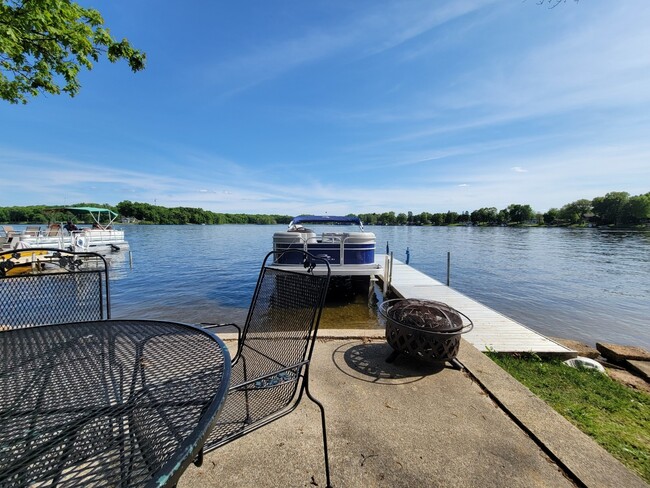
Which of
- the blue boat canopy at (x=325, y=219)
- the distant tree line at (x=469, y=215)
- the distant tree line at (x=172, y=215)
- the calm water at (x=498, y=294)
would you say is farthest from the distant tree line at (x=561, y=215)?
the blue boat canopy at (x=325, y=219)

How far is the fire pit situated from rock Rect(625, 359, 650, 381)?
11.2 feet

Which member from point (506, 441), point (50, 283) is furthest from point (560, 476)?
point (50, 283)

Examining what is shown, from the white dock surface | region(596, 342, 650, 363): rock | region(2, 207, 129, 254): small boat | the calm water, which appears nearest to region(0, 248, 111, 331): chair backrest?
the white dock surface

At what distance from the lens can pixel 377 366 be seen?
333cm

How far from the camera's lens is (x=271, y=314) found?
7.88 ft

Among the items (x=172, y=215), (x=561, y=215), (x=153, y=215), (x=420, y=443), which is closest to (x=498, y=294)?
(x=420, y=443)

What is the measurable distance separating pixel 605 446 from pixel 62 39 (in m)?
7.94

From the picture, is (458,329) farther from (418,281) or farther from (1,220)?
(1,220)

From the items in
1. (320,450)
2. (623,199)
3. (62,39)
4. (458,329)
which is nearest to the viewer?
(320,450)

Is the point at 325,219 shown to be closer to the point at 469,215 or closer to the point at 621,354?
the point at 621,354

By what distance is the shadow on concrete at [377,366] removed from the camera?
122 inches

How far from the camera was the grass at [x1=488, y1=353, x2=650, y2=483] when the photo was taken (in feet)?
7.74

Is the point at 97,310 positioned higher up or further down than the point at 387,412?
higher up

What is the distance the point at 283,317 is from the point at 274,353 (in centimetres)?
28
